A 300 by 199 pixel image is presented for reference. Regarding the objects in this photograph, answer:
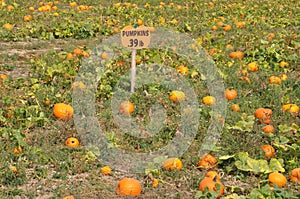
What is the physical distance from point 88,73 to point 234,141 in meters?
2.85

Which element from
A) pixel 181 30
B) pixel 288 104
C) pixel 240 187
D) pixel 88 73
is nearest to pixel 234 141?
pixel 240 187

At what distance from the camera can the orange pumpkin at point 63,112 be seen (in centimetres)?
646

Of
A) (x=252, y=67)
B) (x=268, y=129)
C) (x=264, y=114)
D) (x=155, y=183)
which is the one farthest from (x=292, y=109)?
(x=155, y=183)

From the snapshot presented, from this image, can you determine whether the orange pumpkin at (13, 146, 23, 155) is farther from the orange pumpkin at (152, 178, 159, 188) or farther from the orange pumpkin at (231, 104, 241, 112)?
the orange pumpkin at (231, 104, 241, 112)

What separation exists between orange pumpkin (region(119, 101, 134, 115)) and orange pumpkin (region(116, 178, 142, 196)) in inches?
72.4

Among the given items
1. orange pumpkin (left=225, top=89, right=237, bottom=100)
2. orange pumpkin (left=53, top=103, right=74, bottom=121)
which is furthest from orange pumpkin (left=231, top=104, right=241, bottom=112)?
orange pumpkin (left=53, top=103, right=74, bottom=121)

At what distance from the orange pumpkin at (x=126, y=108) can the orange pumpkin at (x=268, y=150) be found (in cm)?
185

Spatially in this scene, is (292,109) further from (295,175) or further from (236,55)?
(236,55)

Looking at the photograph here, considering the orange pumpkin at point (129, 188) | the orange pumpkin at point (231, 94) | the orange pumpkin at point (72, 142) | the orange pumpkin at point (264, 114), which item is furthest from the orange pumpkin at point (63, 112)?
the orange pumpkin at point (264, 114)

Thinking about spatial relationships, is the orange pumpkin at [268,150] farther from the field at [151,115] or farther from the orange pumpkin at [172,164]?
the orange pumpkin at [172,164]

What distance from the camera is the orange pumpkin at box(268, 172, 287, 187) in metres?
5.04

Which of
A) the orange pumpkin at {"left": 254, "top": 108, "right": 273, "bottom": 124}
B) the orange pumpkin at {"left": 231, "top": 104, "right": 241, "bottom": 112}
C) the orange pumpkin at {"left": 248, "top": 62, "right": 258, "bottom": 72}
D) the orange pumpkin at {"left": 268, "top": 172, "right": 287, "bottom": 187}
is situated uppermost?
the orange pumpkin at {"left": 248, "top": 62, "right": 258, "bottom": 72}

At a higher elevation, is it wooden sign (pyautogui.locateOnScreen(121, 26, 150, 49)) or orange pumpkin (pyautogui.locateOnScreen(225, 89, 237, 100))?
wooden sign (pyautogui.locateOnScreen(121, 26, 150, 49))

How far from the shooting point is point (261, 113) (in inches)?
259
